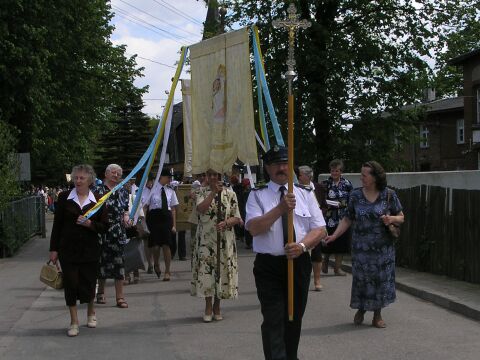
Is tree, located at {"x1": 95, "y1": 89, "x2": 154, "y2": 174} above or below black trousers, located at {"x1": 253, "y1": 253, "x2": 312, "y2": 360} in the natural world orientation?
above

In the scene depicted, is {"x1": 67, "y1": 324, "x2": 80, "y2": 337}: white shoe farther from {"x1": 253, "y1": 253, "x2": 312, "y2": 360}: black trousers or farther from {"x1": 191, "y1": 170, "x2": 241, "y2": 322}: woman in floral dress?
{"x1": 253, "y1": 253, "x2": 312, "y2": 360}: black trousers

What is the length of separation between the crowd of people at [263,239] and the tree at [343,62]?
10.4 m

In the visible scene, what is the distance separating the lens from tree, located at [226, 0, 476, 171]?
69.9 feet

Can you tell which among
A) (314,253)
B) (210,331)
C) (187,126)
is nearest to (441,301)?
(314,253)

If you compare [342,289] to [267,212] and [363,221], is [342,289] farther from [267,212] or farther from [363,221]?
[267,212]

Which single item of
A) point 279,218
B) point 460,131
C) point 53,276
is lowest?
point 53,276

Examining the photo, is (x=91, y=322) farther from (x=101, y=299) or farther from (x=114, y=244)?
(x=101, y=299)

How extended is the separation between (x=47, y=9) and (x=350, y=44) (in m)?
12.0

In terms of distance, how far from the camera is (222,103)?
7.07 meters

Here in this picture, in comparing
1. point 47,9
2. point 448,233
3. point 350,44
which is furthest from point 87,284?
point 47,9

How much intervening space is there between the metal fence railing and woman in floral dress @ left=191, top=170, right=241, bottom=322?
9650mm

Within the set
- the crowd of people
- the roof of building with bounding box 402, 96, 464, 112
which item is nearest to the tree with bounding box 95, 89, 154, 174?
the roof of building with bounding box 402, 96, 464, 112

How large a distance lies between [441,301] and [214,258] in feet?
10.7

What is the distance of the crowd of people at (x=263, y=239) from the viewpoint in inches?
197
